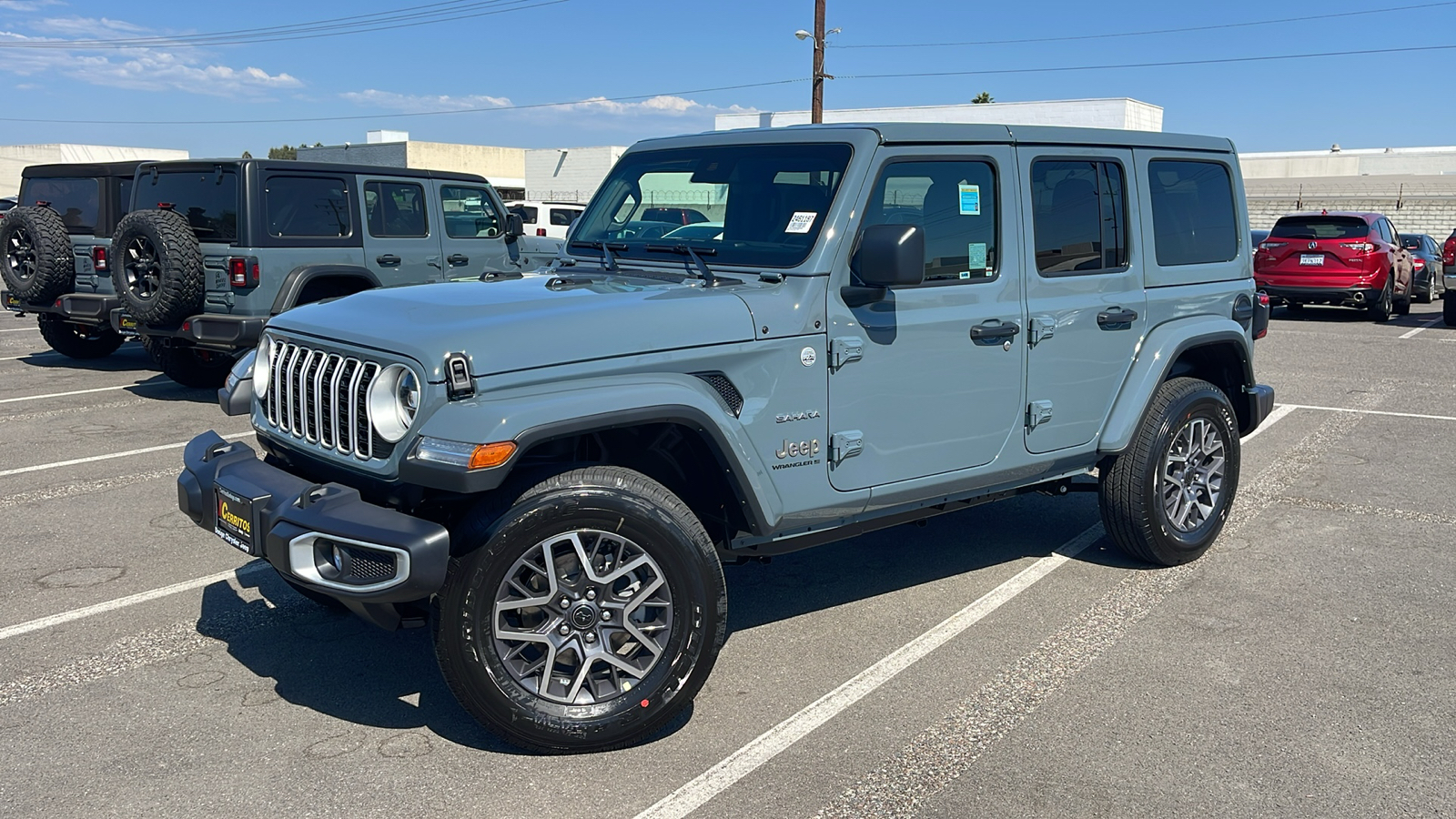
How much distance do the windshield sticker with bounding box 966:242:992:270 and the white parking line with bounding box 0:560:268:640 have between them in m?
3.60

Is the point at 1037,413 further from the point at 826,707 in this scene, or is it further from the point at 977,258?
the point at 826,707

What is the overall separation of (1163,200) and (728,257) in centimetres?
238

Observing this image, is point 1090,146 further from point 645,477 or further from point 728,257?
point 645,477

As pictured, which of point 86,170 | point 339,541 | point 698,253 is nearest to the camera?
point 339,541

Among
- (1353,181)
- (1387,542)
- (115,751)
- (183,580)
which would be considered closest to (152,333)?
(183,580)

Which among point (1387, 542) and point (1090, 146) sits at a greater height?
point (1090, 146)

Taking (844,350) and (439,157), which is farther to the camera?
(439,157)

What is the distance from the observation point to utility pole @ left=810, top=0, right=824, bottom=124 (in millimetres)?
28375

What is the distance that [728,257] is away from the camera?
14.7 feet

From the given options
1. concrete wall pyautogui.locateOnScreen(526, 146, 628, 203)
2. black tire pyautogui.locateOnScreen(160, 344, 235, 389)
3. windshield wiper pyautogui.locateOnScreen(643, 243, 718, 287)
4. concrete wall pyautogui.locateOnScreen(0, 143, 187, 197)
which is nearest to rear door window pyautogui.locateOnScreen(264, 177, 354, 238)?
black tire pyautogui.locateOnScreen(160, 344, 235, 389)

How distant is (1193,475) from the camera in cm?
572

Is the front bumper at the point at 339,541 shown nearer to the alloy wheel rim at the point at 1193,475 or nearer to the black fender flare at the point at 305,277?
the alloy wheel rim at the point at 1193,475

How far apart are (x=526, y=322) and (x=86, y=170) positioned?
33.2 ft

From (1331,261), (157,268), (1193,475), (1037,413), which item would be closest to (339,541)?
(1037,413)
